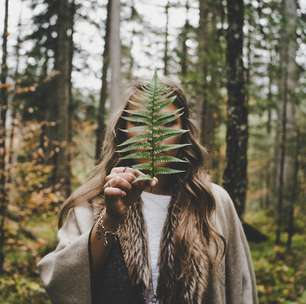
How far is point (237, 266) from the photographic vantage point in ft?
8.16

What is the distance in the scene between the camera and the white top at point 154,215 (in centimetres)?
228

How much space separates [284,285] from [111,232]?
716cm

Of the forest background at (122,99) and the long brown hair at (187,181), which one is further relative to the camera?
the forest background at (122,99)

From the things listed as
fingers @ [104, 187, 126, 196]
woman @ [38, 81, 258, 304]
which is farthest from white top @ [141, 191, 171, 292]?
fingers @ [104, 187, 126, 196]

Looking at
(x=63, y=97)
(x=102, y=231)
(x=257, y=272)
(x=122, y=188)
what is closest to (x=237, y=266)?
(x=102, y=231)

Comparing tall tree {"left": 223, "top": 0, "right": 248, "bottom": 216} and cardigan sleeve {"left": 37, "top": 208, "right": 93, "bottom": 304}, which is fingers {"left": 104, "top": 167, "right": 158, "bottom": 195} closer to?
cardigan sleeve {"left": 37, "top": 208, "right": 93, "bottom": 304}

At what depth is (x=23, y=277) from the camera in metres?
7.92

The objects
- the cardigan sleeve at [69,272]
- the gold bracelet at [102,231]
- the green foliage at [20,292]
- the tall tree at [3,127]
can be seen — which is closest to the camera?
the gold bracelet at [102,231]

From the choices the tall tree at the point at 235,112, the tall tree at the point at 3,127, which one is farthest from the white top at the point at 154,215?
the tall tree at the point at 3,127

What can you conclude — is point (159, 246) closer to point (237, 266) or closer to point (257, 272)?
point (237, 266)

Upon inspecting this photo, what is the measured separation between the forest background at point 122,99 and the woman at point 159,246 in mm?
272

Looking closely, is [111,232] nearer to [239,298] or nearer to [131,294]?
[131,294]

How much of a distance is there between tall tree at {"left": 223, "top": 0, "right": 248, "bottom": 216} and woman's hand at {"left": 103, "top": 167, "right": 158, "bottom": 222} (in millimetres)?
4279

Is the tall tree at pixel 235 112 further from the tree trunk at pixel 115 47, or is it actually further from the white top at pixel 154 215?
the tree trunk at pixel 115 47
